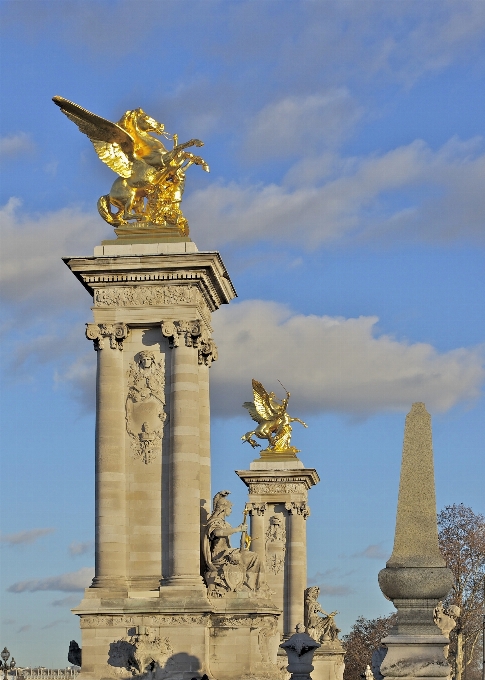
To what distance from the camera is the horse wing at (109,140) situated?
34344mm

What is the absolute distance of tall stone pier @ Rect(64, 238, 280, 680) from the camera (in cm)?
3130

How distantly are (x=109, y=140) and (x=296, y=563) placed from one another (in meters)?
26.6

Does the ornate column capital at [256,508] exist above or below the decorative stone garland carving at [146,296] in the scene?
below

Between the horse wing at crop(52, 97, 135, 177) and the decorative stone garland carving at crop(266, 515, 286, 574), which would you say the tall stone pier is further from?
the decorative stone garland carving at crop(266, 515, 286, 574)

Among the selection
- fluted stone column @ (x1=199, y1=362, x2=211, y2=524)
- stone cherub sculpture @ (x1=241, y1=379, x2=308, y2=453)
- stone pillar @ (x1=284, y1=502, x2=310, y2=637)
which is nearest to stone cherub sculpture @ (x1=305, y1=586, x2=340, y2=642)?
stone pillar @ (x1=284, y1=502, x2=310, y2=637)

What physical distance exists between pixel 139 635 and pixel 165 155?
1077 centimetres

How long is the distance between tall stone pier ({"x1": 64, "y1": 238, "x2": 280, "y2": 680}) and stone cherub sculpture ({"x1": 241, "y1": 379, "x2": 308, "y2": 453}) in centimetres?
2529

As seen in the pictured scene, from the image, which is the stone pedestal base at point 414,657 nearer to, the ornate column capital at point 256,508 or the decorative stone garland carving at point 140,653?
the decorative stone garland carving at point 140,653

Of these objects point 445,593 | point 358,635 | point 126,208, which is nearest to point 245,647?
point 126,208

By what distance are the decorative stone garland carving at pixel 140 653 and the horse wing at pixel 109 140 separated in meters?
10.4

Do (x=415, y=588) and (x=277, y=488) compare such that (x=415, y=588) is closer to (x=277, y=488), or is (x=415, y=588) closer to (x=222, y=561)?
(x=222, y=561)

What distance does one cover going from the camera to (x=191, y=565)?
1256 inches

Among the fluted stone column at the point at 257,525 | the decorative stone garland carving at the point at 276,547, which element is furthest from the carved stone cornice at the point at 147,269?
the decorative stone garland carving at the point at 276,547

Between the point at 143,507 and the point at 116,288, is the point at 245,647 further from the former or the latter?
the point at 116,288
